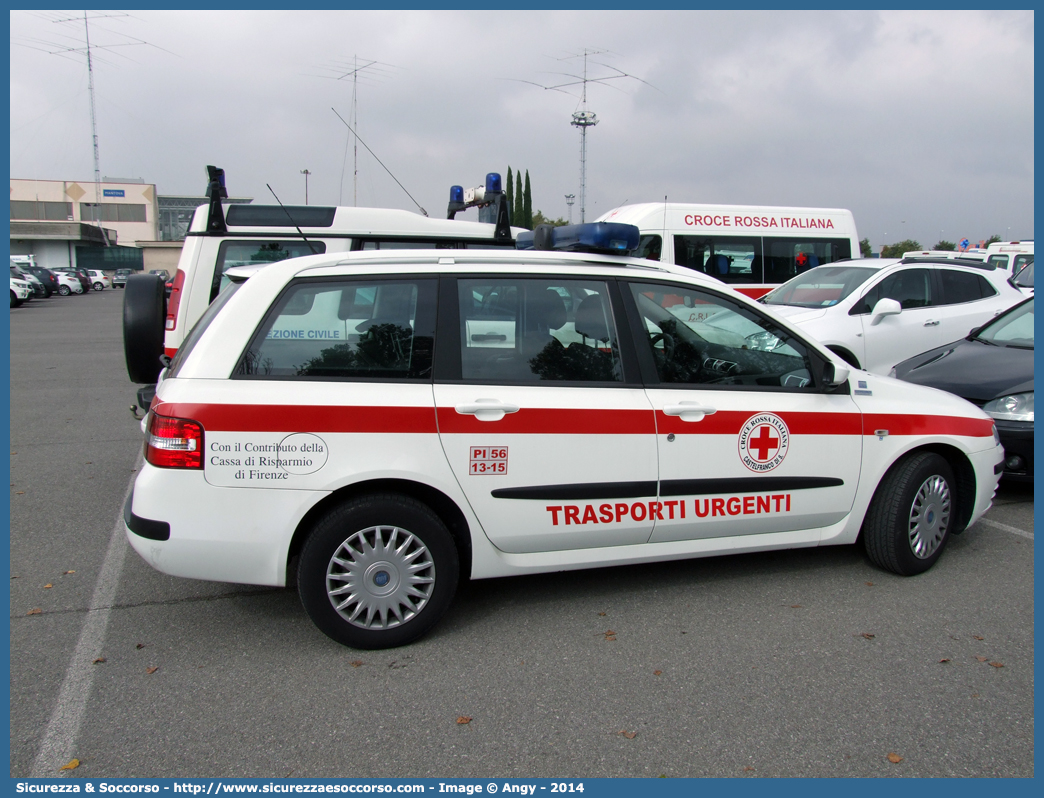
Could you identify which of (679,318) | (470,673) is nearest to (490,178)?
(679,318)

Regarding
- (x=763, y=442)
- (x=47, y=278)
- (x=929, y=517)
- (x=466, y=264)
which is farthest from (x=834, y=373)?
(x=47, y=278)

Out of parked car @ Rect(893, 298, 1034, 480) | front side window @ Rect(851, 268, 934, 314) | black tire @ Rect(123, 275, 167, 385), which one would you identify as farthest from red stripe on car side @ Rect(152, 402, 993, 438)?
front side window @ Rect(851, 268, 934, 314)

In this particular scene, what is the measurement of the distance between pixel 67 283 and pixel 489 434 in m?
48.5

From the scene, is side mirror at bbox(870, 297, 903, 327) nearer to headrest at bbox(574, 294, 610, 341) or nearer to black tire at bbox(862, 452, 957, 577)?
black tire at bbox(862, 452, 957, 577)

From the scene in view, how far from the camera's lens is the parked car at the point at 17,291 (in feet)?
101

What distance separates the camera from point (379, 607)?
3.52m

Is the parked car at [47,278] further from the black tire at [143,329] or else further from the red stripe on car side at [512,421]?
the red stripe on car side at [512,421]

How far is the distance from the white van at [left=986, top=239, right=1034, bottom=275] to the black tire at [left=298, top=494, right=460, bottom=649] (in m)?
19.9

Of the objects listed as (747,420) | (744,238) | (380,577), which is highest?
(744,238)

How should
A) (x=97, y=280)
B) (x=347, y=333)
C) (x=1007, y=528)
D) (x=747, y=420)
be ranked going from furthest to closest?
(x=97, y=280)
(x=1007, y=528)
(x=747, y=420)
(x=347, y=333)

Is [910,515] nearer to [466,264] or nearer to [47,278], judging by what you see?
[466,264]

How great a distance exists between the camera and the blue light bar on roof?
4.04 metres

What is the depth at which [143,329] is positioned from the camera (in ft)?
17.6

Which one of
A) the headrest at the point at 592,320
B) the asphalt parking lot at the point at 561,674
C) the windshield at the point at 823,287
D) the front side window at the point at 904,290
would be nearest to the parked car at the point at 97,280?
the windshield at the point at 823,287
